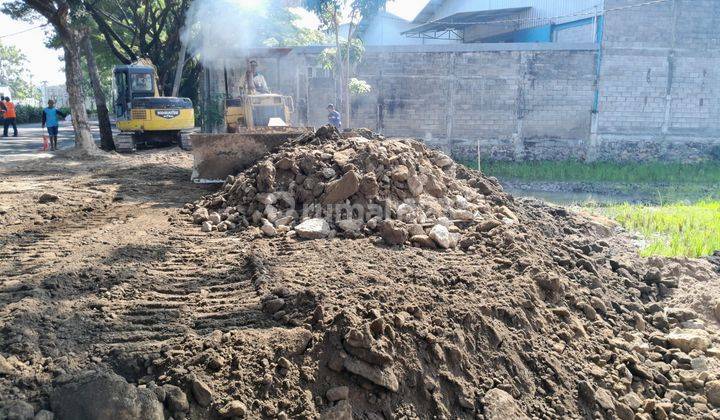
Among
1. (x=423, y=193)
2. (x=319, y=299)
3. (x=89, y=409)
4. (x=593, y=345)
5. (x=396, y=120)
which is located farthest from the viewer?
(x=396, y=120)

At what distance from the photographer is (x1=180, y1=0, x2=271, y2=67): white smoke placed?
1781 centimetres

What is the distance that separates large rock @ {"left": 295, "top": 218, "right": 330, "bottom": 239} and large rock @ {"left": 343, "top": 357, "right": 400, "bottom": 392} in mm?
2561

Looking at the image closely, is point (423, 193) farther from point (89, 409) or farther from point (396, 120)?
point (396, 120)

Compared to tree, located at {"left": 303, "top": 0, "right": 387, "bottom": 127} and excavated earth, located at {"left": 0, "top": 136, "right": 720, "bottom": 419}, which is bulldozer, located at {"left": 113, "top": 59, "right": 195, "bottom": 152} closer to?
tree, located at {"left": 303, "top": 0, "right": 387, "bottom": 127}

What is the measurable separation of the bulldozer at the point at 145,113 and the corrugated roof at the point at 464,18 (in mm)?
12195

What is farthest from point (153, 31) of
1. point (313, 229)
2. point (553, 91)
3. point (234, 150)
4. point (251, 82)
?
point (313, 229)

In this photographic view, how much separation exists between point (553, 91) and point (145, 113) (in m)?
12.8

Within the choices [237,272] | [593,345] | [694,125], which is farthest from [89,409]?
[694,125]

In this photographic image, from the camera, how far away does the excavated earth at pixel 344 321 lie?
387cm

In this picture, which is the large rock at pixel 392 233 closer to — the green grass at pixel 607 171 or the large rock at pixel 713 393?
the large rock at pixel 713 393

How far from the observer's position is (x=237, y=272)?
18.4 feet

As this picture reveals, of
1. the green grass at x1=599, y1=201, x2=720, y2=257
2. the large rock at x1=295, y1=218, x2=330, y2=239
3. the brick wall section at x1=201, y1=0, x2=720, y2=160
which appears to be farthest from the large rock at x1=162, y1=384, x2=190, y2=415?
the brick wall section at x1=201, y1=0, x2=720, y2=160

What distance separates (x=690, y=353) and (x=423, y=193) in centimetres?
331

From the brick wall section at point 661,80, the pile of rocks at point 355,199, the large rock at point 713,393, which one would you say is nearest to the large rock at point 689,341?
the large rock at point 713,393
